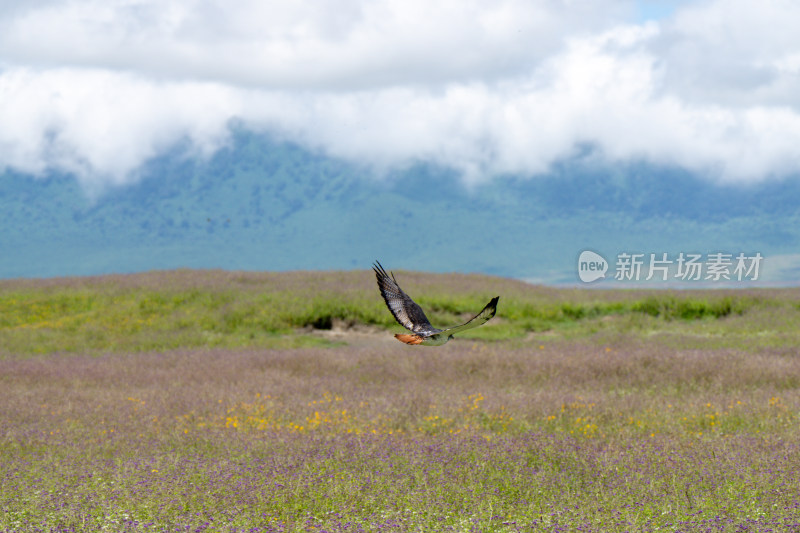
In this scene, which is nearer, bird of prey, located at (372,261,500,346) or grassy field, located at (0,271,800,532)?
bird of prey, located at (372,261,500,346)

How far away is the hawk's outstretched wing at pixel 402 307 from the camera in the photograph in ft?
16.3

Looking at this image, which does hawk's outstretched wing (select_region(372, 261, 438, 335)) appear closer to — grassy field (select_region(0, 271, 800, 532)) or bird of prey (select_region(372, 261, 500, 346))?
bird of prey (select_region(372, 261, 500, 346))

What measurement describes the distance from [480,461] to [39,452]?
5423 millimetres

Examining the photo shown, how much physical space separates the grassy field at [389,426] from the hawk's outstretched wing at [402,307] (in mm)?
2365

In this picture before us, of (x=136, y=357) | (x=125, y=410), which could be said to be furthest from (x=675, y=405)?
(x=136, y=357)

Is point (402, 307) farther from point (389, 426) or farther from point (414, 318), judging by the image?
point (389, 426)

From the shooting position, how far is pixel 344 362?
679 inches

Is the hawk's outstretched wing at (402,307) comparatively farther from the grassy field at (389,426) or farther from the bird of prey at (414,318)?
the grassy field at (389,426)

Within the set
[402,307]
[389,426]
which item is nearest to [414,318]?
[402,307]

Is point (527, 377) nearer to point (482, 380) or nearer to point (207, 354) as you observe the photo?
point (482, 380)

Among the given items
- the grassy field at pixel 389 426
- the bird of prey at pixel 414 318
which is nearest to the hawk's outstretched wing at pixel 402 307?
the bird of prey at pixel 414 318

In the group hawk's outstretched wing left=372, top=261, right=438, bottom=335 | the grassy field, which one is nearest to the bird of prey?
hawk's outstretched wing left=372, top=261, right=438, bottom=335

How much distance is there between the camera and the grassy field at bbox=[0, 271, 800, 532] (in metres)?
7.29

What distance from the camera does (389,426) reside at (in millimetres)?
11141
